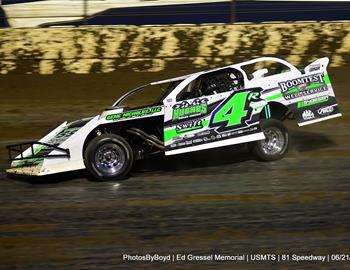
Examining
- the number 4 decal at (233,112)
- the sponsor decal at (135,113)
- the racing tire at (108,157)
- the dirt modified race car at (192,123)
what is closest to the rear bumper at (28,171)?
the dirt modified race car at (192,123)

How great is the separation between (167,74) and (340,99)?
4683 millimetres

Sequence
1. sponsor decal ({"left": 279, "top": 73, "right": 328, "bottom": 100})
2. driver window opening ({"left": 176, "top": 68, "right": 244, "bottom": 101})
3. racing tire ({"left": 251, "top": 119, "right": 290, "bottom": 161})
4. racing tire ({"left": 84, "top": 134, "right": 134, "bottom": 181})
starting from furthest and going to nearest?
sponsor decal ({"left": 279, "top": 73, "right": 328, "bottom": 100}) → racing tire ({"left": 251, "top": 119, "right": 290, "bottom": 161}) → driver window opening ({"left": 176, "top": 68, "right": 244, "bottom": 101}) → racing tire ({"left": 84, "top": 134, "right": 134, "bottom": 181})

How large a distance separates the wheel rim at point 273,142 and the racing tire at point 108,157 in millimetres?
2243

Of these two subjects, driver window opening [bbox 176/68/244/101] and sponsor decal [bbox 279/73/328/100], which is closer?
driver window opening [bbox 176/68/244/101]

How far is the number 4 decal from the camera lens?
1019 cm

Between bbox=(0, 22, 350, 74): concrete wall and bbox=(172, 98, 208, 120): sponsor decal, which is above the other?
bbox=(172, 98, 208, 120): sponsor decal

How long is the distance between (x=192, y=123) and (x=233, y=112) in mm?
671

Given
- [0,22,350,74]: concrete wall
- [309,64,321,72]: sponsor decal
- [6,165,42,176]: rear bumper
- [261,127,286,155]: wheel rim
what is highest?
[309,64,321,72]: sponsor decal

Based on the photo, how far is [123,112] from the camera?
395 inches

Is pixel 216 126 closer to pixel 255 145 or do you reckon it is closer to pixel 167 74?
pixel 255 145

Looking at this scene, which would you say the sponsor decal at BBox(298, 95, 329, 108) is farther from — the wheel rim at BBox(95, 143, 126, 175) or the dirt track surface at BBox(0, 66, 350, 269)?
the wheel rim at BBox(95, 143, 126, 175)

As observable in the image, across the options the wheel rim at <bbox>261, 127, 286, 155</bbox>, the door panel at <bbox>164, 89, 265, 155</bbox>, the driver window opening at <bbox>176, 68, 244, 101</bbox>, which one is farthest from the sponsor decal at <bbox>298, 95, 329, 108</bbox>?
the driver window opening at <bbox>176, 68, 244, 101</bbox>

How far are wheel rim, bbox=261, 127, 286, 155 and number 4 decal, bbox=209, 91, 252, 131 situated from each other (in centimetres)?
57

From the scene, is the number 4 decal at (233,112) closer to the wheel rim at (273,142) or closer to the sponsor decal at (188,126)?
the sponsor decal at (188,126)
